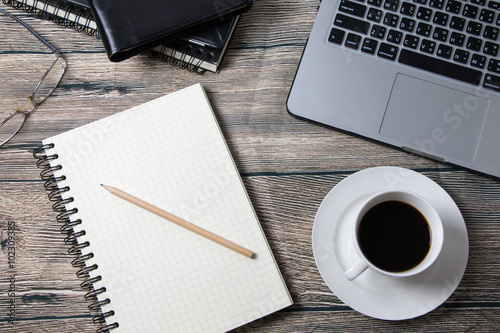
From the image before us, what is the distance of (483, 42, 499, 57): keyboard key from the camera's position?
644mm

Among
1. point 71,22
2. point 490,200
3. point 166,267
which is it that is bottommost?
point 166,267

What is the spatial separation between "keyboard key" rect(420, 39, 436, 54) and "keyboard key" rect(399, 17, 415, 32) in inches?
1.1

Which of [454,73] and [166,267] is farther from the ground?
[454,73]

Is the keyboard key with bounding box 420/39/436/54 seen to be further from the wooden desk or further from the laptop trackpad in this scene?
the wooden desk

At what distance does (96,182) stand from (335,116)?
40 centimetres

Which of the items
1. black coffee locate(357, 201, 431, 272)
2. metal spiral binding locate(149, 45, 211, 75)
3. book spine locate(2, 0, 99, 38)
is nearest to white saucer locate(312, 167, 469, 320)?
black coffee locate(357, 201, 431, 272)

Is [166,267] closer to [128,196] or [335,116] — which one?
[128,196]

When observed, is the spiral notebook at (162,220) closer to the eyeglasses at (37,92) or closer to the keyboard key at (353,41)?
the eyeglasses at (37,92)

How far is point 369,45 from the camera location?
0.66 metres

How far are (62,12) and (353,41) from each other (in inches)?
19.1

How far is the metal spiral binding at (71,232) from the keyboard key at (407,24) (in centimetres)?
59

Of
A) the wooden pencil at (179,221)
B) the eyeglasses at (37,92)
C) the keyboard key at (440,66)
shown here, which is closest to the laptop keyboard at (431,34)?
the keyboard key at (440,66)

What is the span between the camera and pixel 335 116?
66 centimetres

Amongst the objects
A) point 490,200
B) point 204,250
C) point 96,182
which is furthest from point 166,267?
point 490,200
